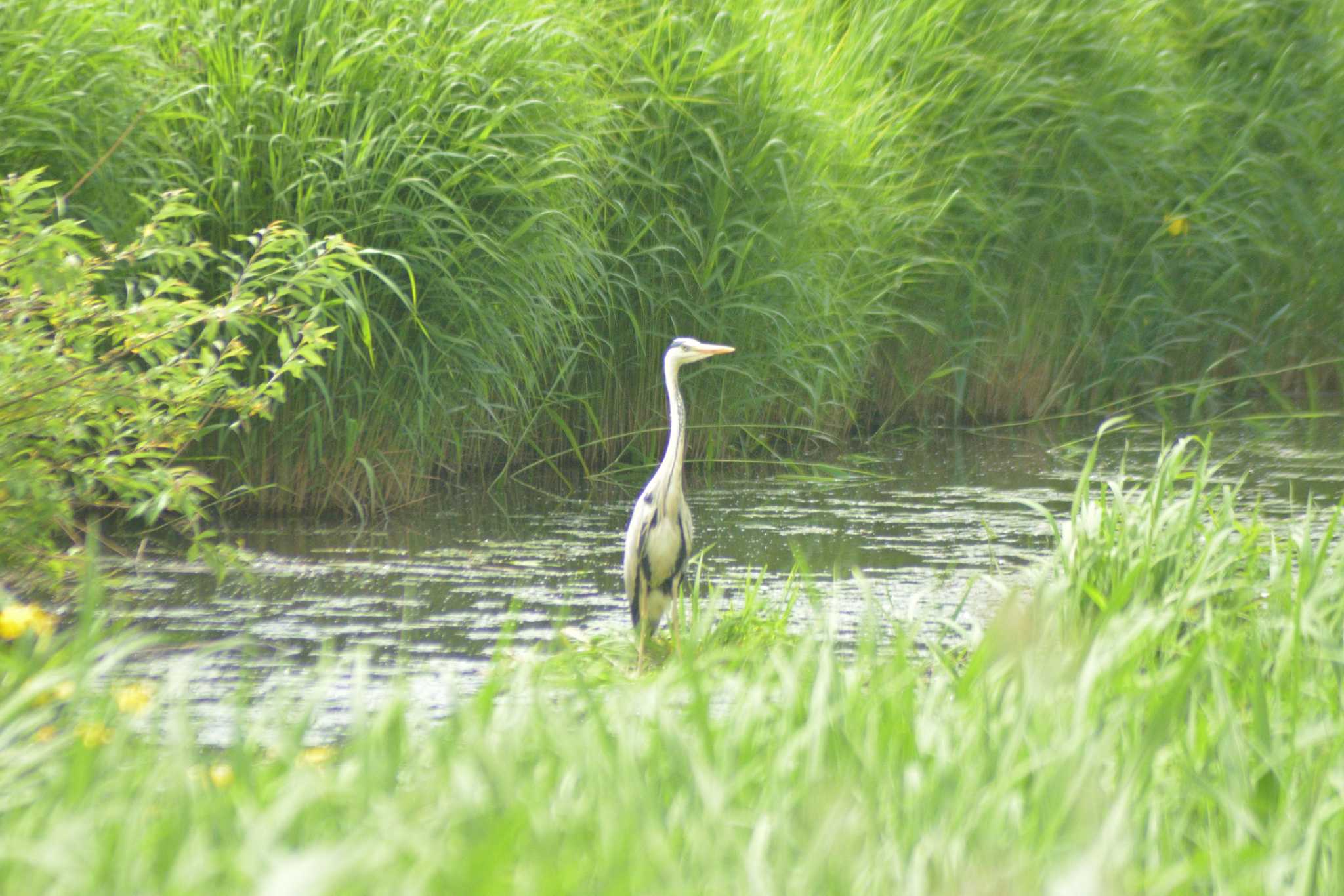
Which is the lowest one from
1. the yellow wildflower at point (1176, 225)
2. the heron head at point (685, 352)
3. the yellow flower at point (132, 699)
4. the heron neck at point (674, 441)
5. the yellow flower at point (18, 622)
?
the yellow flower at point (132, 699)

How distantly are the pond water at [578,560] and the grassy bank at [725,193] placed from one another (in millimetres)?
328

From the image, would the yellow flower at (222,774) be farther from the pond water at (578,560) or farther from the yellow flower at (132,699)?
the pond water at (578,560)

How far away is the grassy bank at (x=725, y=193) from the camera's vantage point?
5.41 meters

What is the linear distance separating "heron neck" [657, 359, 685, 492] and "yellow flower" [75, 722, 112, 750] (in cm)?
238

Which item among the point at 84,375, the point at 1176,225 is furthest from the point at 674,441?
the point at 1176,225

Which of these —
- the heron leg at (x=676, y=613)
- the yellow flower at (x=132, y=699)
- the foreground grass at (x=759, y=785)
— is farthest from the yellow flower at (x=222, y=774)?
the heron leg at (x=676, y=613)

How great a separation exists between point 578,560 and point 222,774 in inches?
124

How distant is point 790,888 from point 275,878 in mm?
A: 587

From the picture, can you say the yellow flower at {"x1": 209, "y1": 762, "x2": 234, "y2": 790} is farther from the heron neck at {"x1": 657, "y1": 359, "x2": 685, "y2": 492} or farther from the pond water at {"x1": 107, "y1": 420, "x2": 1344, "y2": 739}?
the heron neck at {"x1": 657, "y1": 359, "x2": 685, "y2": 492}

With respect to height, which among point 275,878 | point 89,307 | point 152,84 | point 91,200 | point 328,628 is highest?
point 152,84

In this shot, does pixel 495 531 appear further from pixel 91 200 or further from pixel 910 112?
pixel 910 112

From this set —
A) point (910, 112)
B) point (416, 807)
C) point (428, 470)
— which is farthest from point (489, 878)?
point (910, 112)

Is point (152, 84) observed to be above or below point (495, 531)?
above

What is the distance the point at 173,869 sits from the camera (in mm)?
1642
